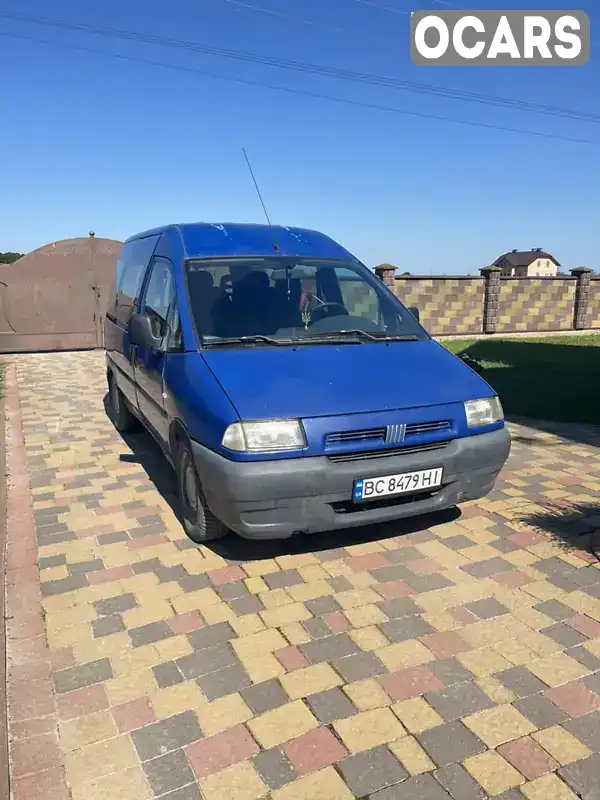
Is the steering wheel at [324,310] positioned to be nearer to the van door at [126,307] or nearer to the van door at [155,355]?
the van door at [155,355]

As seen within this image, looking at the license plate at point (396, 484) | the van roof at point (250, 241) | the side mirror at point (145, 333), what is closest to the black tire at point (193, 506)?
the side mirror at point (145, 333)

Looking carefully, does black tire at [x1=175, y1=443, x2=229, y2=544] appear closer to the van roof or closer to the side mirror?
the side mirror

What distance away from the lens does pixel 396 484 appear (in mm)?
3342

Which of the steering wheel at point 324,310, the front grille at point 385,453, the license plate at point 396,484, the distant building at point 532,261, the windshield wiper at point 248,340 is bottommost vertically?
the license plate at point 396,484

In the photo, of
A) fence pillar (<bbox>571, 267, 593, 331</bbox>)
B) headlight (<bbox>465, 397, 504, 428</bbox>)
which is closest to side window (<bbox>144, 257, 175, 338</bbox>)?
headlight (<bbox>465, 397, 504, 428</bbox>)

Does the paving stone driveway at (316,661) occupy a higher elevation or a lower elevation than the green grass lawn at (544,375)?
lower

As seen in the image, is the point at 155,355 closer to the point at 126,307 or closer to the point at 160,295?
the point at 160,295

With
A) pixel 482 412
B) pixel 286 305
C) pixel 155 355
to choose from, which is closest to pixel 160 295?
pixel 155 355

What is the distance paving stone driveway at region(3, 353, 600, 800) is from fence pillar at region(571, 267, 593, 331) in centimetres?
1771

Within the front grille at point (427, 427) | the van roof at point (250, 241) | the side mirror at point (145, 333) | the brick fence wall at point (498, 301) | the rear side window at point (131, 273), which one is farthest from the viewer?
the brick fence wall at point (498, 301)

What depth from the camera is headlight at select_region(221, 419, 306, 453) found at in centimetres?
312

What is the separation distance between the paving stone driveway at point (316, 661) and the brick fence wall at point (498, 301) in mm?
13799

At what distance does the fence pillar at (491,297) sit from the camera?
730 inches

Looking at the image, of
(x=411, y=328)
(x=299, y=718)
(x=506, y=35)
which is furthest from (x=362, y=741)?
(x=506, y=35)
